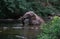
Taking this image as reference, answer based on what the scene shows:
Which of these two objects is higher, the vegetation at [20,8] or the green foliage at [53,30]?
the green foliage at [53,30]

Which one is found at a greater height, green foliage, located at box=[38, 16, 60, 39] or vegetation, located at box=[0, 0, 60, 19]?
green foliage, located at box=[38, 16, 60, 39]

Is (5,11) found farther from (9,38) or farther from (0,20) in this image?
(9,38)

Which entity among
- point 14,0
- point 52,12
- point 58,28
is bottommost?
point 52,12

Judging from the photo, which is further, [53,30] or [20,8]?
[20,8]

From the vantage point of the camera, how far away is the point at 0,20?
58.2 ft

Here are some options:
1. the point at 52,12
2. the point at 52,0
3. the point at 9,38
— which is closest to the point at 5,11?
the point at 52,12

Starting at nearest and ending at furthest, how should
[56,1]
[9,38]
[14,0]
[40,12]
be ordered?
[9,38] < [14,0] < [40,12] < [56,1]

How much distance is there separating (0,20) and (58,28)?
11153 mm

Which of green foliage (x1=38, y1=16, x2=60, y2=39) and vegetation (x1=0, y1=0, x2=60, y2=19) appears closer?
green foliage (x1=38, y1=16, x2=60, y2=39)

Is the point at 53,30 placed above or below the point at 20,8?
above

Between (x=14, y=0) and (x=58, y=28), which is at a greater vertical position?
(x=58, y=28)

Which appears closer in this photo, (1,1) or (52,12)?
(1,1)

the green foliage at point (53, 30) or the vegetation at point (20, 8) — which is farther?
the vegetation at point (20, 8)

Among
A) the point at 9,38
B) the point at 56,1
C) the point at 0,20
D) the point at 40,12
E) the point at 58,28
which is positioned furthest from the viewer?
the point at 56,1
